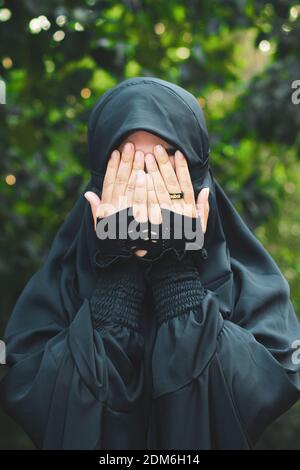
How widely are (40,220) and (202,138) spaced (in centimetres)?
284

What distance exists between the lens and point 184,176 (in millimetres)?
2088

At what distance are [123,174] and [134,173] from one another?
0.11 feet

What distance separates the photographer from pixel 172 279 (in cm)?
210

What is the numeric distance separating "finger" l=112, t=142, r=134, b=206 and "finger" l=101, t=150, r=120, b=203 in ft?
0.04

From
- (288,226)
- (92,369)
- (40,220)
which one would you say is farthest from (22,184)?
(288,226)

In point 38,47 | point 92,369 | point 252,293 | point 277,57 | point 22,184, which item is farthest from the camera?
point 22,184

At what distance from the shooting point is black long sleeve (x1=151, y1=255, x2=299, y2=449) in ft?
6.53

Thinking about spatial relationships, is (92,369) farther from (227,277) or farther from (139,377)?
(227,277)

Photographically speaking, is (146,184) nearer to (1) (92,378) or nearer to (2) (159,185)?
(2) (159,185)

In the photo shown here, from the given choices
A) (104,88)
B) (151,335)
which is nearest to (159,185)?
(151,335)

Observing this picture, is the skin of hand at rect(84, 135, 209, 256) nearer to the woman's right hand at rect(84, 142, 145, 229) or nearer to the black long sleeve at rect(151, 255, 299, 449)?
the woman's right hand at rect(84, 142, 145, 229)

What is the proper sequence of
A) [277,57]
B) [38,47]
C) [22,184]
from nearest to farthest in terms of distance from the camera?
[38,47], [277,57], [22,184]

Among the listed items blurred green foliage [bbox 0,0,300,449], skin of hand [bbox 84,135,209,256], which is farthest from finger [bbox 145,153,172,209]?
blurred green foliage [bbox 0,0,300,449]

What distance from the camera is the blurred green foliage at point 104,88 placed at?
12.2 feet
